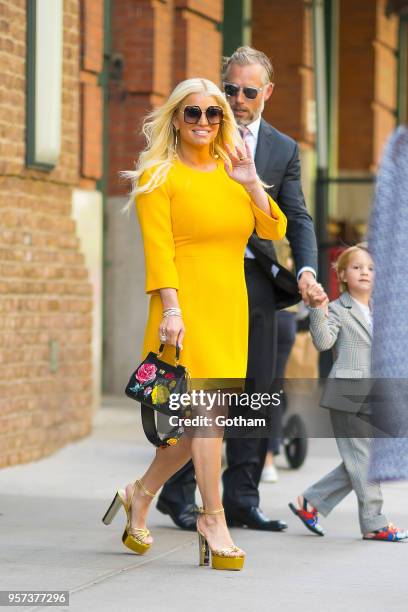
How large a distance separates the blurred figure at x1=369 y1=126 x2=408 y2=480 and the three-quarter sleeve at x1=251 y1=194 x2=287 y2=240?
1.24 metres

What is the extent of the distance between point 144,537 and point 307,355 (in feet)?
13.6

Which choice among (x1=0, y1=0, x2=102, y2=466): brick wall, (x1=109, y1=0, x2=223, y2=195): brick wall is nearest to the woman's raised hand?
(x1=0, y1=0, x2=102, y2=466): brick wall

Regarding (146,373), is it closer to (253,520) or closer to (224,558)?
(224,558)

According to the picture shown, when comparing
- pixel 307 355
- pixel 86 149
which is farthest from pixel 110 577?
pixel 86 149

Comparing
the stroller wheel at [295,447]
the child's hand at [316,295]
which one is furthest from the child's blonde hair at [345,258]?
the stroller wheel at [295,447]

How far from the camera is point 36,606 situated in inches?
209

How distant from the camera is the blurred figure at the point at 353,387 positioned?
6.88 meters

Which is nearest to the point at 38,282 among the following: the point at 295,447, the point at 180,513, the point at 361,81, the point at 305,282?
the point at 295,447

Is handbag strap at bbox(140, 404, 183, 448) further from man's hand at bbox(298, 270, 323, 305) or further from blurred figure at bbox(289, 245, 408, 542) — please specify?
blurred figure at bbox(289, 245, 408, 542)

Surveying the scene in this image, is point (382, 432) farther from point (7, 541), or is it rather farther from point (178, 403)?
point (7, 541)

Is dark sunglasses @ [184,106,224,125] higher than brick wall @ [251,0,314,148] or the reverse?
the reverse

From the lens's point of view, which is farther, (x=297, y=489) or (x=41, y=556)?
(x=297, y=489)

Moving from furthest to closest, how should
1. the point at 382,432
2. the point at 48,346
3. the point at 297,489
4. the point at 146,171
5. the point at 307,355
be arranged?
1. the point at 307,355
2. the point at 48,346
3. the point at 297,489
4. the point at 146,171
5. the point at 382,432

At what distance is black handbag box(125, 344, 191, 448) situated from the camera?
588cm
